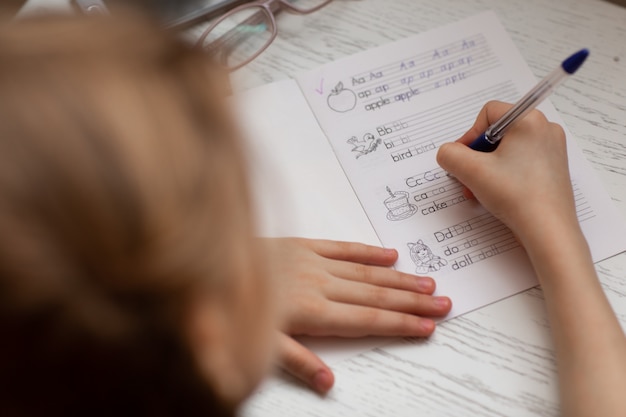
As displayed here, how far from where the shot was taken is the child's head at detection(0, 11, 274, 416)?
0.77 feet

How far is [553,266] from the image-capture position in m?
0.50

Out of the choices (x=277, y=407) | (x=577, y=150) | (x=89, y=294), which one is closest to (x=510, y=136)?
(x=577, y=150)

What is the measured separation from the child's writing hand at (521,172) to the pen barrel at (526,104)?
12 mm

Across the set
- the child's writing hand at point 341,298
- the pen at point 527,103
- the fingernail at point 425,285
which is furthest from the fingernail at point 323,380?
the pen at point 527,103

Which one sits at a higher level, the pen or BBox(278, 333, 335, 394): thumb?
the pen

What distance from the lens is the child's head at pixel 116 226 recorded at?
0.77ft

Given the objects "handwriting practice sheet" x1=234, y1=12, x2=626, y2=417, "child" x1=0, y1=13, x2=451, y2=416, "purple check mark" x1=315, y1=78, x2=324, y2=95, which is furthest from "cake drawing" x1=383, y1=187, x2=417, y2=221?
"child" x1=0, y1=13, x2=451, y2=416

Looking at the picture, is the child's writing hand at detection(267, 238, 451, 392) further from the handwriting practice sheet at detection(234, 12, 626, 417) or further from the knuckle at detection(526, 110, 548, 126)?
the knuckle at detection(526, 110, 548, 126)

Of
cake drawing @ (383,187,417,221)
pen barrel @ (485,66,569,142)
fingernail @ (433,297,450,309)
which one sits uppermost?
pen barrel @ (485,66,569,142)

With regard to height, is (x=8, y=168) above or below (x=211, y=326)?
A: above

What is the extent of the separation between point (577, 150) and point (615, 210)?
64 millimetres

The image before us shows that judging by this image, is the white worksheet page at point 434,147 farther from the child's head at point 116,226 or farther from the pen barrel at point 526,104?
the child's head at point 116,226

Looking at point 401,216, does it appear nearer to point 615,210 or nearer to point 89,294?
point 615,210

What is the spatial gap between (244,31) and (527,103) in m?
0.28
